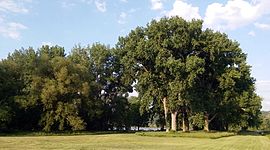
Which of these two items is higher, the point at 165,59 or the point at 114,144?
the point at 165,59

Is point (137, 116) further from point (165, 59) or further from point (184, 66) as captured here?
point (184, 66)

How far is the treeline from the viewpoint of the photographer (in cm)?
6606

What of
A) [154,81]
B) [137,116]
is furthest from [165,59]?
[137,116]

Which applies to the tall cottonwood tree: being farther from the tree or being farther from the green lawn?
the green lawn

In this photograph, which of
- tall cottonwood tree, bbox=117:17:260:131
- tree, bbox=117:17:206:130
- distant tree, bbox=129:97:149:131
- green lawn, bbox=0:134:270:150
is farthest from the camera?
distant tree, bbox=129:97:149:131

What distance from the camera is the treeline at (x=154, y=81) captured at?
66.1 m

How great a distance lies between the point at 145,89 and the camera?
7100 cm

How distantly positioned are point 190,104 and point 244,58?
14.5m

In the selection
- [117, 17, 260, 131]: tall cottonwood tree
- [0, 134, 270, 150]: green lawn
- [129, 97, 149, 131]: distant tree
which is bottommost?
[0, 134, 270, 150]: green lawn

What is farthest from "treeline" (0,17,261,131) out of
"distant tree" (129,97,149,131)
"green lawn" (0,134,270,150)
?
"green lawn" (0,134,270,150)

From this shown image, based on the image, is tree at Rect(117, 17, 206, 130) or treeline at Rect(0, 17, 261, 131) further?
treeline at Rect(0, 17, 261, 131)

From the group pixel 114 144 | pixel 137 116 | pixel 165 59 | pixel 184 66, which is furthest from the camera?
pixel 137 116

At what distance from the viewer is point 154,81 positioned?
6912 centimetres

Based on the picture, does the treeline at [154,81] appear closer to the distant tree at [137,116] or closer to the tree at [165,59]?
the tree at [165,59]
